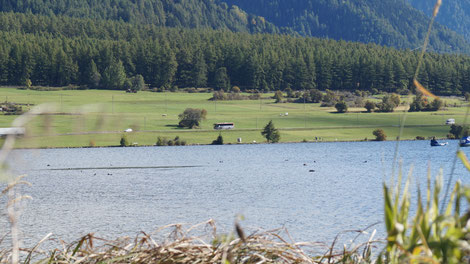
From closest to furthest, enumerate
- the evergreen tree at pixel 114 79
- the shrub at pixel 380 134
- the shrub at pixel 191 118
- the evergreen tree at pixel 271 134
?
1. the shrub at pixel 380 134
2. the evergreen tree at pixel 271 134
3. the shrub at pixel 191 118
4. the evergreen tree at pixel 114 79

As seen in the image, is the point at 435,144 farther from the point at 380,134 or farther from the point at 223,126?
the point at 223,126

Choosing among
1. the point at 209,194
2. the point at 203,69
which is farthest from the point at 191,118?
the point at 209,194

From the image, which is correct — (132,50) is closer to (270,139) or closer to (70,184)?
(270,139)

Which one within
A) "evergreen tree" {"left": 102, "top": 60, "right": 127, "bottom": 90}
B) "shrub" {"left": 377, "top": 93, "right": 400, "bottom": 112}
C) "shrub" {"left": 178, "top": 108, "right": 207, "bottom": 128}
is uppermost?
"evergreen tree" {"left": 102, "top": 60, "right": 127, "bottom": 90}

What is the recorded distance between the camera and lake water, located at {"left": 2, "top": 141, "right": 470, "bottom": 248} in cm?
3397

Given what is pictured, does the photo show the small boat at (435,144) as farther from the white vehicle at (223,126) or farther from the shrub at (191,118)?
the shrub at (191,118)

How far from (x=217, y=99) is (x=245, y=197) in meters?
117

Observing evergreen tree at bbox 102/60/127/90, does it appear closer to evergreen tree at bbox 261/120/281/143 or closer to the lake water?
evergreen tree at bbox 261/120/281/143

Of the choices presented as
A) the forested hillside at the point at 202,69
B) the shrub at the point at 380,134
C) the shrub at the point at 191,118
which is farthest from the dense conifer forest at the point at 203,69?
the shrub at the point at 380,134

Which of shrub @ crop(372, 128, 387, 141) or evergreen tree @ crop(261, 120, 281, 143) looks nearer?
shrub @ crop(372, 128, 387, 141)

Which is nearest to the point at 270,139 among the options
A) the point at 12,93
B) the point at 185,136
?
the point at 185,136

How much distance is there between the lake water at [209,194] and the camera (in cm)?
3397

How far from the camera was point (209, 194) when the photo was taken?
168 feet

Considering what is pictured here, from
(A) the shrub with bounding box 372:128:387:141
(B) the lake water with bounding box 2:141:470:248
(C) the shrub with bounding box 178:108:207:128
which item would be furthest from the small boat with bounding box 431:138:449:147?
(C) the shrub with bounding box 178:108:207:128
